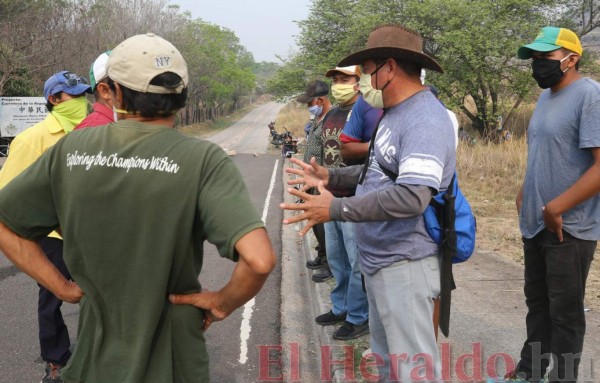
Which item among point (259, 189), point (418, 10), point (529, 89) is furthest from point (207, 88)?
point (259, 189)

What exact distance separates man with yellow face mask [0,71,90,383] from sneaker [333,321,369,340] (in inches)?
74.1

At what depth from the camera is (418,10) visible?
20.0 m

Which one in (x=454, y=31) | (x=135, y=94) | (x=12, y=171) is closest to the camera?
(x=135, y=94)

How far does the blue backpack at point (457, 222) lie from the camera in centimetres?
231

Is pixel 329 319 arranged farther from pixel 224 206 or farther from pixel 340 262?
pixel 224 206

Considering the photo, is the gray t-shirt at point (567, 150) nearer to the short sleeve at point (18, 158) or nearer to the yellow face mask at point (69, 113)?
the yellow face mask at point (69, 113)

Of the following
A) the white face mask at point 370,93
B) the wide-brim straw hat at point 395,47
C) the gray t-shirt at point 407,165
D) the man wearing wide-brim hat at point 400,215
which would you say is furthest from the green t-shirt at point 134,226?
the white face mask at point 370,93

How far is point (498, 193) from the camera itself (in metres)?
10.0

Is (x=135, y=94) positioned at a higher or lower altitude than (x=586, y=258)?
higher

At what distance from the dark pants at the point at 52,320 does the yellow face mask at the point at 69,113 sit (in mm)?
749

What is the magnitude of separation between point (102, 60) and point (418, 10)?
1914 centimetres

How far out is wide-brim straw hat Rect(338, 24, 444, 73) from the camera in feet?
7.48

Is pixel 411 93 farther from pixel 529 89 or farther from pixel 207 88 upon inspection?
pixel 207 88

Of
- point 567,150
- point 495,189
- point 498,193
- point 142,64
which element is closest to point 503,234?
point 498,193
